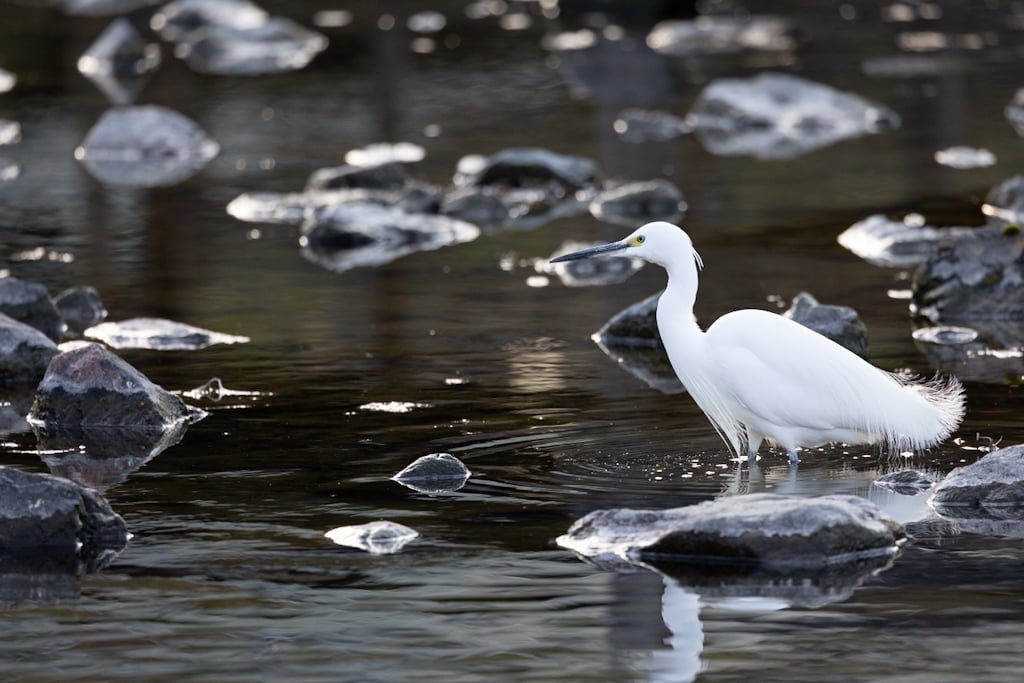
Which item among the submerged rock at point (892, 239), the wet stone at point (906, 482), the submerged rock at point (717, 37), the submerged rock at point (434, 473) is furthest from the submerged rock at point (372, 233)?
the submerged rock at point (717, 37)

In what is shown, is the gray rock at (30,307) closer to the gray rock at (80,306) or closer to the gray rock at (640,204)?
the gray rock at (80,306)

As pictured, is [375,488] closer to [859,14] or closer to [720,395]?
[720,395]

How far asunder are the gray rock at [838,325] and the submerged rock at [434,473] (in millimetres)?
2894

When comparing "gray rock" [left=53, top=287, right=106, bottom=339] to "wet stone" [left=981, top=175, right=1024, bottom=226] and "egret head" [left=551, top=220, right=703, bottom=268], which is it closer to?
"egret head" [left=551, top=220, right=703, bottom=268]

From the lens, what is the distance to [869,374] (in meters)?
7.89

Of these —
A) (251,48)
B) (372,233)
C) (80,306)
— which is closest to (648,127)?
(372,233)

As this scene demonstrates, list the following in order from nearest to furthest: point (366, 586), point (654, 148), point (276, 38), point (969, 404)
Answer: point (366, 586), point (969, 404), point (654, 148), point (276, 38)

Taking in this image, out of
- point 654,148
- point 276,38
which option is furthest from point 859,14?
point 654,148

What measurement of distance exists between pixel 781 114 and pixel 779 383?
13.0m

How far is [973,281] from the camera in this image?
37.0ft

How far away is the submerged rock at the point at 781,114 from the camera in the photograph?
19.9m

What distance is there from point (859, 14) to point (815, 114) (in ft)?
38.9

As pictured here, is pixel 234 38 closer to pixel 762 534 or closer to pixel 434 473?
pixel 434 473

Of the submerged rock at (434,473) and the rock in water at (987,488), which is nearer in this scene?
the rock in water at (987,488)
